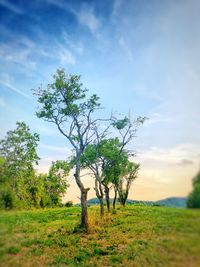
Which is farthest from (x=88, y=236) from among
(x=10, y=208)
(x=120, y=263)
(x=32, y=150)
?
(x=32, y=150)

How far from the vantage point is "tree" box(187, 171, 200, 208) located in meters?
2.52

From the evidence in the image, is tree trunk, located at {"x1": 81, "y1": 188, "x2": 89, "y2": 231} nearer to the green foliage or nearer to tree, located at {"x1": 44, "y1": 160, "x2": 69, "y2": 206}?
the green foliage

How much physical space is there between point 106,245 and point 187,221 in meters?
14.9

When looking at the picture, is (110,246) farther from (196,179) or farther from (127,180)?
(127,180)

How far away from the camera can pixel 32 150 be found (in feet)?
196

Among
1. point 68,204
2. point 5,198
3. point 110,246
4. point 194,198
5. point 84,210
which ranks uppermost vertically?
point 68,204

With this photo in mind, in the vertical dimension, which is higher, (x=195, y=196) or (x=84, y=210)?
(x=84, y=210)

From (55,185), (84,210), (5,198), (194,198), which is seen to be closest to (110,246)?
(5,198)

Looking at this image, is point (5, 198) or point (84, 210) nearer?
point (5, 198)

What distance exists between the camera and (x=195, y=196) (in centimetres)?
256

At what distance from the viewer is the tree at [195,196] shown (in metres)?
2.52

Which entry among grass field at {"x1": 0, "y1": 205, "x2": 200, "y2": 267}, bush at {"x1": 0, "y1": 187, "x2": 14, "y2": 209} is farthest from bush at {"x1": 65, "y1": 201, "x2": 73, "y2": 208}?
bush at {"x1": 0, "y1": 187, "x2": 14, "y2": 209}

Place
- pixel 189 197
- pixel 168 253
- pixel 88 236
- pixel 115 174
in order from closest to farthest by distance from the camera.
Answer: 1. pixel 189 197
2. pixel 168 253
3. pixel 88 236
4. pixel 115 174

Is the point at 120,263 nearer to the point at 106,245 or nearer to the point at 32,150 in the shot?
the point at 106,245
